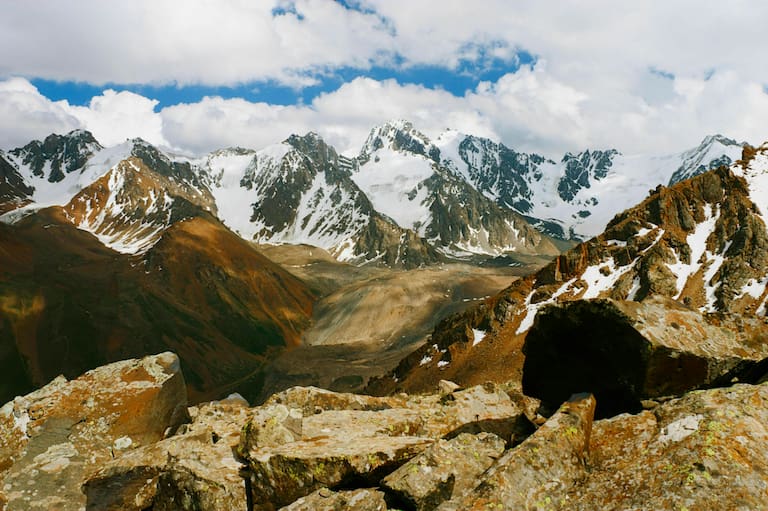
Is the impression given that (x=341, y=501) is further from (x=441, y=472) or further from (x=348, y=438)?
(x=348, y=438)

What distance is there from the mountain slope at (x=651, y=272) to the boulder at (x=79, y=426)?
45.4m

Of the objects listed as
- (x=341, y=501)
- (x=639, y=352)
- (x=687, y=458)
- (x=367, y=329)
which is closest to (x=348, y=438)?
(x=341, y=501)

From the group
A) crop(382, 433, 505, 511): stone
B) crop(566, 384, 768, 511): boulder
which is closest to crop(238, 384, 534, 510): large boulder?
crop(382, 433, 505, 511): stone

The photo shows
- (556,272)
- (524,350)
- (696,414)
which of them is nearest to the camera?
(696,414)

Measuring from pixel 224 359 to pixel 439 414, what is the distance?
4749 inches

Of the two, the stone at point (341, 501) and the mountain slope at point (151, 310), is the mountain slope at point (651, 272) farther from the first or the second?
the mountain slope at point (151, 310)

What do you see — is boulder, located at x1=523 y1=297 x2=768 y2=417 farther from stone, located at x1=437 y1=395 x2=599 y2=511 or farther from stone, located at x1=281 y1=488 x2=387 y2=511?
stone, located at x1=281 y1=488 x2=387 y2=511

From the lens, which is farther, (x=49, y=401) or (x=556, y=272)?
(x=556, y=272)

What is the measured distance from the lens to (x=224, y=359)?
4914 inches

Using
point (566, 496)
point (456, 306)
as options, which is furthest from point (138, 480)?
point (456, 306)

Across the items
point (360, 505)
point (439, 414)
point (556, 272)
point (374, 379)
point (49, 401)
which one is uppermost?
point (360, 505)

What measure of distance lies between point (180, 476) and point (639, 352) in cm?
1143

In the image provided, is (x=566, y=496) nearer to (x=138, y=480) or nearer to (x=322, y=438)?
(x=322, y=438)

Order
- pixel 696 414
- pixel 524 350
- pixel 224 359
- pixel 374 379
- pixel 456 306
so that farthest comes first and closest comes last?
1. pixel 456 306
2. pixel 224 359
3. pixel 374 379
4. pixel 524 350
5. pixel 696 414
